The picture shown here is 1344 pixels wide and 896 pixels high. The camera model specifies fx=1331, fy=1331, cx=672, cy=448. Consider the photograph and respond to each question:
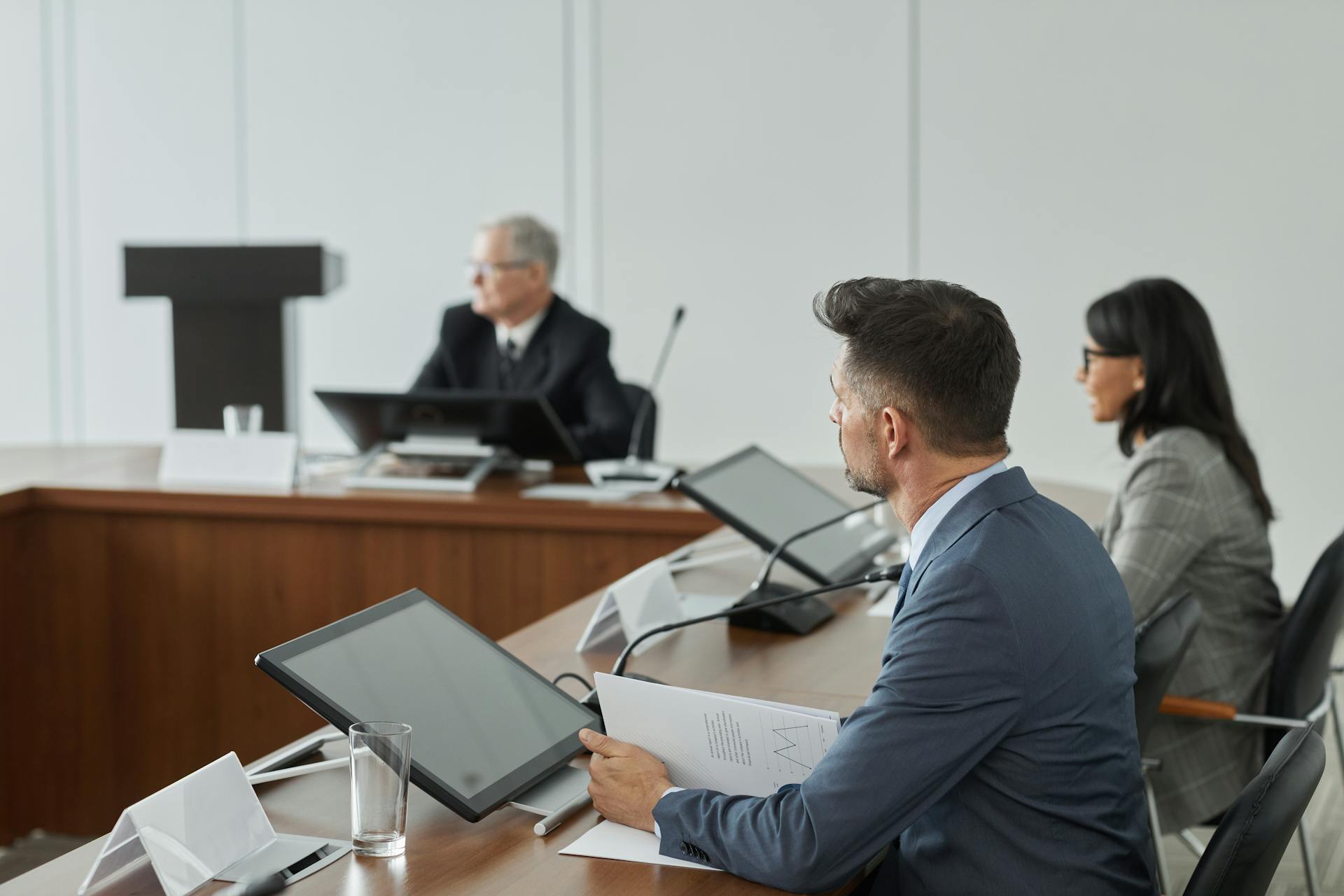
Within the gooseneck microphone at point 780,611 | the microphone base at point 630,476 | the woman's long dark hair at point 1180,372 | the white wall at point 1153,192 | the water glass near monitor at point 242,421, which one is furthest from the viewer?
the white wall at point 1153,192

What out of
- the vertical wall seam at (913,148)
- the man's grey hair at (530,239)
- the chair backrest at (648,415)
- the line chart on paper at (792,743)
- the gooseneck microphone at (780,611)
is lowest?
the gooseneck microphone at (780,611)

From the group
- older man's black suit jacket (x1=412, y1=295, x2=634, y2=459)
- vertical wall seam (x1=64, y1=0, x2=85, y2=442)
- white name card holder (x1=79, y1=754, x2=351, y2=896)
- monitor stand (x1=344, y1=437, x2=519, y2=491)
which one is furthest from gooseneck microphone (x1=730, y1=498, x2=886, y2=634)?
vertical wall seam (x1=64, y1=0, x2=85, y2=442)

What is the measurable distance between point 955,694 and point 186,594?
7.76ft

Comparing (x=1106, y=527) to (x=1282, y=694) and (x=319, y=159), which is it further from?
(x=319, y=159)

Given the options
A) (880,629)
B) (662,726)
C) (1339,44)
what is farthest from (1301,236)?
(662,726)

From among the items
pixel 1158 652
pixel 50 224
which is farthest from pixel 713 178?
pixel 1158 652

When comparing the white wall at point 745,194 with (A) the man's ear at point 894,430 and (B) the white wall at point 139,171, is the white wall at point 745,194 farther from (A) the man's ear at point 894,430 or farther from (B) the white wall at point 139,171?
(A) the man's ear at point 894,430

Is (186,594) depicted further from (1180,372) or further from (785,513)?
(1180,372)

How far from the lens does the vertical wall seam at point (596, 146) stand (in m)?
5.52

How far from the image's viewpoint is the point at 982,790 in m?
1.26

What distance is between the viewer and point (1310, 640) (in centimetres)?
220

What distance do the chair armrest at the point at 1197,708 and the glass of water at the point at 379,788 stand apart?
1.31 metres

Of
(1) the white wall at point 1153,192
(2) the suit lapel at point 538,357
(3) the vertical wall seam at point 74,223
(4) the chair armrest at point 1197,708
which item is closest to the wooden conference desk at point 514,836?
(4) the chair armrest at point 1197,708

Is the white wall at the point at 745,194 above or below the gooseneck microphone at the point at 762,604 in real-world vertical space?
above
